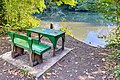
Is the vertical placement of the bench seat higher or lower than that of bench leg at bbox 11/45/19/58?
higher

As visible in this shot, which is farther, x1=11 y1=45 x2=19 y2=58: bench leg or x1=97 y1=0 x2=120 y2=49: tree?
x1=97 y1=0 x2=120 y2=49: tree

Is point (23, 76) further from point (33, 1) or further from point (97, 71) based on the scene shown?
point (33, 1)

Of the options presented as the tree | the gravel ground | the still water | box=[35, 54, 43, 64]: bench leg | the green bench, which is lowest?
the still water

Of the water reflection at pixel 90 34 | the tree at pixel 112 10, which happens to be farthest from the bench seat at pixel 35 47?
the water reflection at pixel 90 34

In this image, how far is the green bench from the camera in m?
3.10

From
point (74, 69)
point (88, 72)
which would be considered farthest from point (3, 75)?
point (88, 72)

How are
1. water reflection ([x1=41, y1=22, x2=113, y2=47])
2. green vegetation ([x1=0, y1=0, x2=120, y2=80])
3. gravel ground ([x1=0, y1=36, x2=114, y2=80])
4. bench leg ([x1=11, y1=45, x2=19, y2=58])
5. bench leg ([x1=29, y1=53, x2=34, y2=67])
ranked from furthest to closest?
water reflection ([x1=41, y1=22, x2=113, y2=47]), green vegetation ([x1=0, y1=0, x2=120, y2=80]), bench leg ([x1=11, y1=45, x2=19, y2=58]), bench leg ([x1=29, y1=53, x2=34, y2=67]), gravel ground ([x1=0, y1=36, x2=114, y2=80])

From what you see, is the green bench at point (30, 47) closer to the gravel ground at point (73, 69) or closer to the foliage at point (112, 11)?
the gravel ground at point (73, 69)

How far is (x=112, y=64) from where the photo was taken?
3416 mm

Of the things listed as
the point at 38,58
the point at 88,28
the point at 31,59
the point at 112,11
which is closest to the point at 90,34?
the point at 88,28

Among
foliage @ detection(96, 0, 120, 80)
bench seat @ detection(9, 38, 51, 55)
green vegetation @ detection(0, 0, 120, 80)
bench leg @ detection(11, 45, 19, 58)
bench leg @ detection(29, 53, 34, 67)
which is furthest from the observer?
green vegetation @ detection(0, 0, 120, 80)

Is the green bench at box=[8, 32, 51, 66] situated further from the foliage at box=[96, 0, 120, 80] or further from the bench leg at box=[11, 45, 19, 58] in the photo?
the foliage at box=[96, 0, 120, 80]

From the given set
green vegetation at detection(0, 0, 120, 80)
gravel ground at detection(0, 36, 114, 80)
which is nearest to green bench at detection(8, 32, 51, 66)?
→ gravel ground at detection(0, 36, 114, 80)

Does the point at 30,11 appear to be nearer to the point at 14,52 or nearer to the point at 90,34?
the point at 14,52
